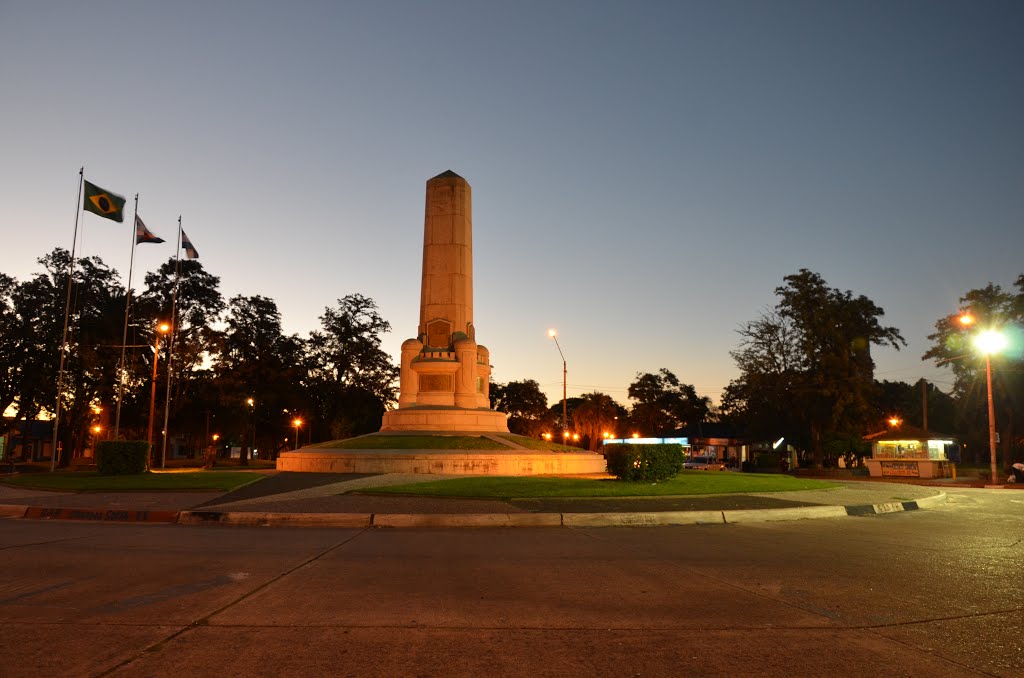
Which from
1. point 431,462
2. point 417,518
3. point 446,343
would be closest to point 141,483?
point 431,462

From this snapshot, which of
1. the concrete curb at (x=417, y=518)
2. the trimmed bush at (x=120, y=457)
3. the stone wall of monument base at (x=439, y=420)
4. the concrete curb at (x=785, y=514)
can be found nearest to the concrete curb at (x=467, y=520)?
the concrete curb at (x=417, y=518)

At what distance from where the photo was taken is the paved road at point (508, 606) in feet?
13.7

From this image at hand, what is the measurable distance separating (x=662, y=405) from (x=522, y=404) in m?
18.0

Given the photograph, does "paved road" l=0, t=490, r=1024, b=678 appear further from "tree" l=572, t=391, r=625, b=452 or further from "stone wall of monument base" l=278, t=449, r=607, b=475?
"tree" l=572, t=391, r=625, b=452

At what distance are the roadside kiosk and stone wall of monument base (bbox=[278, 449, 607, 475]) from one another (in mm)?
19927

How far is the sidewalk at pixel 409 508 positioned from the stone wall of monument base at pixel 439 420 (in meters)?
15.1

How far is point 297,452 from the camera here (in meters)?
27.3

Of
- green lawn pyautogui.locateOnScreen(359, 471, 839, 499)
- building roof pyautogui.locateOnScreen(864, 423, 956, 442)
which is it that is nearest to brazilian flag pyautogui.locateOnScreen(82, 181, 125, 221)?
green lawn pyautogui.locateOnScreen(359, 471, 839, 499)

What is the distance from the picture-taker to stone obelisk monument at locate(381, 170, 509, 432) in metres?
33.1

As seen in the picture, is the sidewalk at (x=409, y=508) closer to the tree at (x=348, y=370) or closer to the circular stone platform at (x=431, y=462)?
the circular stone platform at (x=431, y=462)

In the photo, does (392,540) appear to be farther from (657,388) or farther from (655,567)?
(657,388)

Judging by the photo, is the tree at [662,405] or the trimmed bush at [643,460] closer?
the trimmed bush at [643,460]

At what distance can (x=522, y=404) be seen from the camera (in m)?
89.3

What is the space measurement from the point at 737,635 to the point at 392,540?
636 cm
